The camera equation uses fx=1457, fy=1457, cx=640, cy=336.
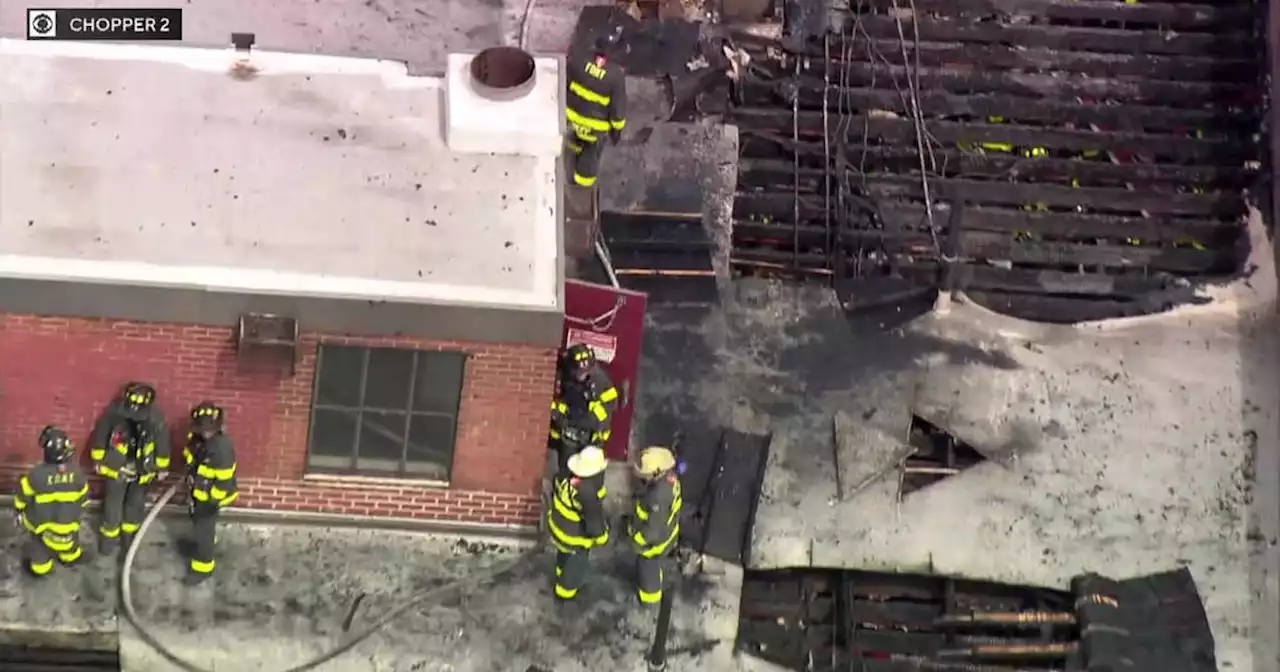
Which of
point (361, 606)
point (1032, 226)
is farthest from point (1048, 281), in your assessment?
point (361, 606)

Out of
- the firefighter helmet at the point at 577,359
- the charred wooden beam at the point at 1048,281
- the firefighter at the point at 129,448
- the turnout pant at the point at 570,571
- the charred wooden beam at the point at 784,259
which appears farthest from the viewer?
the charred wooden beam at the point at 784,259

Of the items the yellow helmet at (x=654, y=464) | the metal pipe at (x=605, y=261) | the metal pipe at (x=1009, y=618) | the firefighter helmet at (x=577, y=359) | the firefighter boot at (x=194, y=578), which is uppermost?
the metal pipe at (x=605, y=261)

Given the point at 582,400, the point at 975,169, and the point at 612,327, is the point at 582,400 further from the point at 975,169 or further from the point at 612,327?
the point at 975,169

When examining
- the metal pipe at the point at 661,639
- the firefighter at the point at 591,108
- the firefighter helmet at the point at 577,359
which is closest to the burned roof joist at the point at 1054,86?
the firefighter at the point at 591,108

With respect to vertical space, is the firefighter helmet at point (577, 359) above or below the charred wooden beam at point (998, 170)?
below

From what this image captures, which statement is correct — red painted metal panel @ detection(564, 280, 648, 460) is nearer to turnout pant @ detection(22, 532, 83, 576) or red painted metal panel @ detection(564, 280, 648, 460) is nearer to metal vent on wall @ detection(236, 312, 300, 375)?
metal vent on wall @ detection(236, 312, 300, 375)

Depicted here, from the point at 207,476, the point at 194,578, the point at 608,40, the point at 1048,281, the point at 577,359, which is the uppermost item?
the point at 608,40

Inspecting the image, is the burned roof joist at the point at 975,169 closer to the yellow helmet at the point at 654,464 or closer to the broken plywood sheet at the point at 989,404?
the broken plywood sheet at the point at 989,404
